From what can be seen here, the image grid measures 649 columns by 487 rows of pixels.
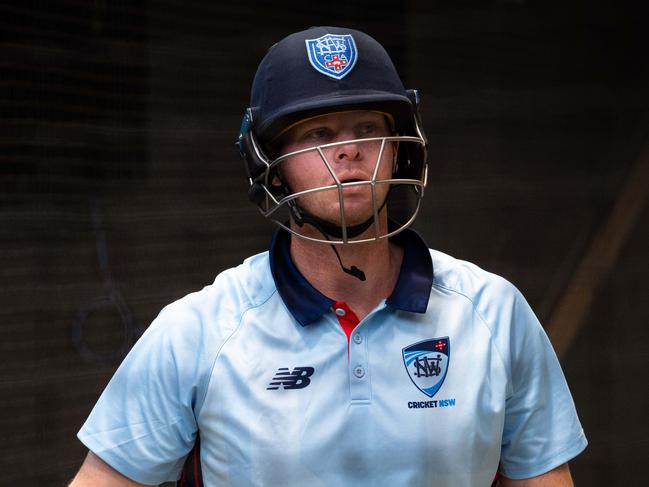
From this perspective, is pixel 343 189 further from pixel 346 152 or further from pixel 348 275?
pixel 348 275

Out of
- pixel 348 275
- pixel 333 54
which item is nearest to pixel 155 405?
pixel 348 275

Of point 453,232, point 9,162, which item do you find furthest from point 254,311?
point 453,232

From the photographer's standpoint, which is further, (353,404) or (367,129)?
(367,129)

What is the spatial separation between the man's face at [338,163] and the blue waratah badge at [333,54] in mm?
98

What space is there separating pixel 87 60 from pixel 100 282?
77 centimetres

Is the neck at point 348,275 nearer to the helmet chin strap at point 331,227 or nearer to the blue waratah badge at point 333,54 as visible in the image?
the helmet chin strap at point 331,227

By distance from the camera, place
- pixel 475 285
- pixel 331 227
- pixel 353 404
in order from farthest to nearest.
Result: pixel 475 285 < pixel 331 227 < pixel 353 404

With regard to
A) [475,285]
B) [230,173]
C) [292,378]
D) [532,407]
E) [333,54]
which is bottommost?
[230,173]

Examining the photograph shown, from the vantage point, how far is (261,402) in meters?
2.47

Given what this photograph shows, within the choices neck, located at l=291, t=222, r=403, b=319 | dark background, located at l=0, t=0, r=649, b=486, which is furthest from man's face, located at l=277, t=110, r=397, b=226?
dark background, located at l=0, t=0, r=649, b=486

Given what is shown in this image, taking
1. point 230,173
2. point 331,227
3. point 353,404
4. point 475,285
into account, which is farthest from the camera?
point 230,173

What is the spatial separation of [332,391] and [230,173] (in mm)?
2112

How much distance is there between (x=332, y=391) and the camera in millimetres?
2467

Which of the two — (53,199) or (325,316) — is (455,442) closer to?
(325,316)
